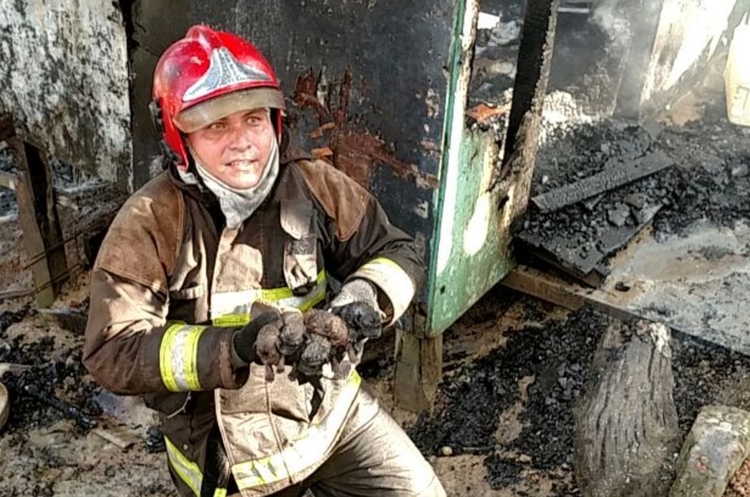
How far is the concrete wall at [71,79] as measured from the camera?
5426mm

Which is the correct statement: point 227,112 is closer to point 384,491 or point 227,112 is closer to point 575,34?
point 384,491

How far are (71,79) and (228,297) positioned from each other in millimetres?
3181

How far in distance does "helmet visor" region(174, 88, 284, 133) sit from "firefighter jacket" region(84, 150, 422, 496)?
0.24 metres

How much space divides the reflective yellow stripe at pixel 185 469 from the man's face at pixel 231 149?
3.73ft

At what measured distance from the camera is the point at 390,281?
131 inches

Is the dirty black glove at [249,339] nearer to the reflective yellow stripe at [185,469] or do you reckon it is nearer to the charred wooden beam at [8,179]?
the reflective yellow stripe at [185,469]

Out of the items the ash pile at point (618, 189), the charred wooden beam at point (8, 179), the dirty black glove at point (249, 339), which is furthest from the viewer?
the charred wooden beam at point (8, 179)

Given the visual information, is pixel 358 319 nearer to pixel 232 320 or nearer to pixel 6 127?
pixel 232 320

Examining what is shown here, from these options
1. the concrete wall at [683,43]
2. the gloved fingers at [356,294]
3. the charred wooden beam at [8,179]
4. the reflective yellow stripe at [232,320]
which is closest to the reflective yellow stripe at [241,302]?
the reflective yellow stripe at [232,320]

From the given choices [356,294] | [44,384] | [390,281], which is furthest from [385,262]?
[44,384]

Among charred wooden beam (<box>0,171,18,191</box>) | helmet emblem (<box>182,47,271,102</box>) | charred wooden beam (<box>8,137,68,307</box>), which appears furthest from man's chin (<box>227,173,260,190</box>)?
charred wooden beam (<box>0,171,18,191</box>)

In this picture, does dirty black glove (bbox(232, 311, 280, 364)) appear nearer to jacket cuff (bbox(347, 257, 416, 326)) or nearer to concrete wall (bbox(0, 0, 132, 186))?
jacket cuff (bbox(347, 257, 416, 326))

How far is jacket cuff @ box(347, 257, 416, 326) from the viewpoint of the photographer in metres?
Result: 3.31

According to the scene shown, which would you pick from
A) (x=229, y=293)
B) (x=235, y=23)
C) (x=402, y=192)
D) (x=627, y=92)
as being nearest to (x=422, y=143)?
(x=402, y=192)
